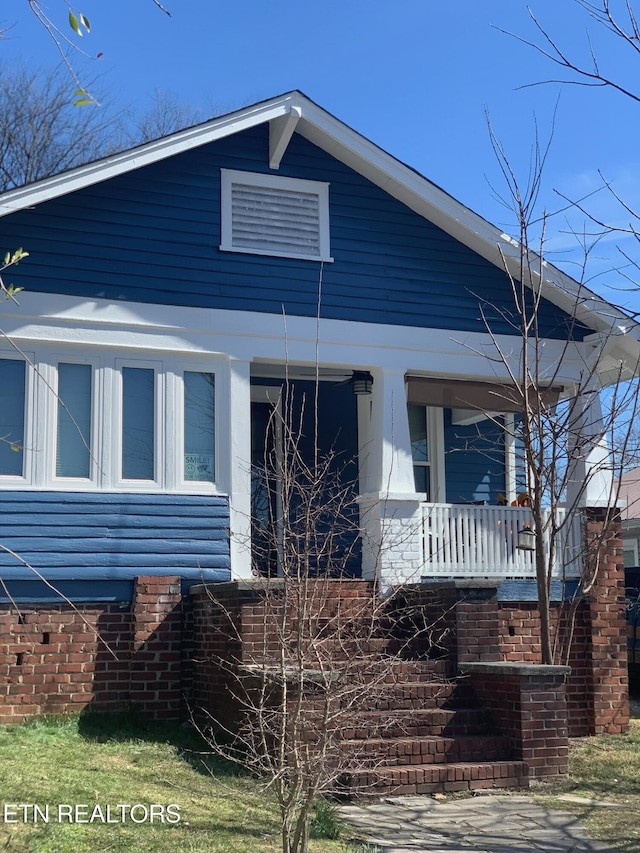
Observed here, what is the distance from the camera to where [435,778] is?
8164mm

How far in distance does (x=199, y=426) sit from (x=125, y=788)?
4.54 metres

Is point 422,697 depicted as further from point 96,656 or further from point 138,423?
point 138,423

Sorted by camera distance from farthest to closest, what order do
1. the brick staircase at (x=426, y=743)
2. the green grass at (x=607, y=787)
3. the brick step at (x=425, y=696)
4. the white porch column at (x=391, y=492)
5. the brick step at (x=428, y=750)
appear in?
the white porch column at (x=391, y=492), the brick step at (x=425, y=696), the brick step at (x=428, y=750), the brick staircase at (x=426, y=743), the green grass at (x=607, y=787)

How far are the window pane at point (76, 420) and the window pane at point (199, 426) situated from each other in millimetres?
1014

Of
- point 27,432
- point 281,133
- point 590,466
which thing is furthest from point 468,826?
point 281,133

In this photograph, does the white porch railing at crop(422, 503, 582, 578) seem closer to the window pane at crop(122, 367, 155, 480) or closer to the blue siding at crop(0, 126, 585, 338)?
the blue siding at crop(0, 126, 585, 338)

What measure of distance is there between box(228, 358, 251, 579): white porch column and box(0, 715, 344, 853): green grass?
189 centimetres

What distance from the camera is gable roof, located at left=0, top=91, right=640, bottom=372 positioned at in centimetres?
1045

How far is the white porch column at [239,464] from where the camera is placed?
10812mm

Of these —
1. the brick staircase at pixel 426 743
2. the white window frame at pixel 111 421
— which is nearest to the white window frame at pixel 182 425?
the white window frame at pixel 111 421

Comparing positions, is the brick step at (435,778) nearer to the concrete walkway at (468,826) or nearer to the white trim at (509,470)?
the concrete walkway at (468,826)

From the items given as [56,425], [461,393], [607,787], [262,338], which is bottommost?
[607,787]

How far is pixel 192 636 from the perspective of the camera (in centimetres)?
1038

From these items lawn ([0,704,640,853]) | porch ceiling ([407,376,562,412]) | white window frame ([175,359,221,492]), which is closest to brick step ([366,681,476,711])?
lawn ([0,704,640,853])
